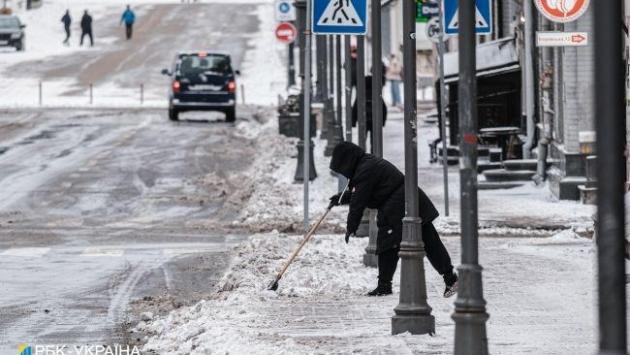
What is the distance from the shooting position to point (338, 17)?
56.4 feet

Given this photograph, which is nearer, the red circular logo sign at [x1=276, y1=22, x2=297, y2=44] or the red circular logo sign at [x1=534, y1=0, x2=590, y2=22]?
the red circular logo sign at [x1=534, y1=0, x2=590, y2=22]

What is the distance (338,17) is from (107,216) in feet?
22.1

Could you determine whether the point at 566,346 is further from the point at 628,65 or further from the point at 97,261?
the point at 628,65

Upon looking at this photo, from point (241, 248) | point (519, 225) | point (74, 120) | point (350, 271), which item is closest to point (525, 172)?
point (519, 225)

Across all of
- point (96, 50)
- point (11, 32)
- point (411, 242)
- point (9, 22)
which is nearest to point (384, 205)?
point (411, 242)

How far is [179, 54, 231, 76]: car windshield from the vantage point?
142ft

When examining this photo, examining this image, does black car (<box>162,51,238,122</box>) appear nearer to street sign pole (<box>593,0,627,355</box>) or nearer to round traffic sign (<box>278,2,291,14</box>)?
round traffic sign (<box>278,2,291,14</box>)

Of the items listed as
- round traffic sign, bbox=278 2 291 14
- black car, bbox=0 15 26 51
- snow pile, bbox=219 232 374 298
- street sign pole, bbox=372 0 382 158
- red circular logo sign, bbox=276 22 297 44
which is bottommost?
snow pile, bbox=219 232 374 298

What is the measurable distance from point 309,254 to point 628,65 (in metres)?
5.39

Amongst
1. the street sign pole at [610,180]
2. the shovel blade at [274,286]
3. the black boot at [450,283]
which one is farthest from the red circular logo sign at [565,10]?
the street sign pole at [610,180]

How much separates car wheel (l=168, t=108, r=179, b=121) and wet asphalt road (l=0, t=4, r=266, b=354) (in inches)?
6.9

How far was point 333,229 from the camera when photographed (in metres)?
20.0

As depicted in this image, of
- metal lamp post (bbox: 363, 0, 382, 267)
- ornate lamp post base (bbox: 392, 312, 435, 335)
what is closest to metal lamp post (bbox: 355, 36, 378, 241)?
metal lamp post (bbox: 363, 0, 382, 267)

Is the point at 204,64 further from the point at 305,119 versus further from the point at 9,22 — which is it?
the point at 9,22
